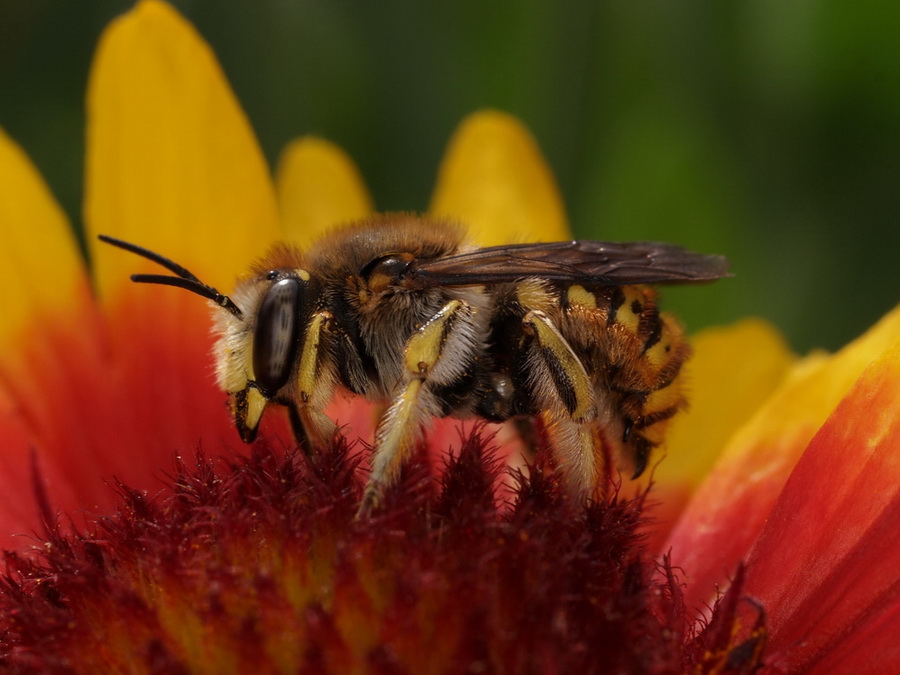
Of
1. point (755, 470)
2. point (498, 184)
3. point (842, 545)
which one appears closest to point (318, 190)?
point (498, 184)

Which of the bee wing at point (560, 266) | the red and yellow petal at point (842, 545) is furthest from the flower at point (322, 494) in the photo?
the bee wing at point (560, 266)

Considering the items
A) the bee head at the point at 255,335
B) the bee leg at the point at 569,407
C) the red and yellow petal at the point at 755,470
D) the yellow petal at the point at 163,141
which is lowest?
the red and yellow petal at the point at 755,470

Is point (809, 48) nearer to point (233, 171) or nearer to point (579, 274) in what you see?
point (579, 274)

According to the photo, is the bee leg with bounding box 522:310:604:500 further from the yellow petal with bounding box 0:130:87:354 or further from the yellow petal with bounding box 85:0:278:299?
the yellow petal with bounding box 0:130:87:354

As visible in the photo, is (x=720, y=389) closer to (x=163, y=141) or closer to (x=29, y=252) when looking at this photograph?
(x=163, y=141)

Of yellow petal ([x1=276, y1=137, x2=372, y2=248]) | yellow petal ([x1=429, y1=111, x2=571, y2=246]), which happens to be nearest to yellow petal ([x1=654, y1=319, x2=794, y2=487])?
yellow petal ([x1=429, y1=111, x2=571, y2=246])

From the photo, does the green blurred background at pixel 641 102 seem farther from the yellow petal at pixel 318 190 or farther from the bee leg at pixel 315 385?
the bee leg at pixel 315 385

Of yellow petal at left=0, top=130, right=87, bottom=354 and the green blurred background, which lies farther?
the green blurred background

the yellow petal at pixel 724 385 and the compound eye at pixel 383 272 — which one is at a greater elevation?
the compound eye at pixel 383 272
